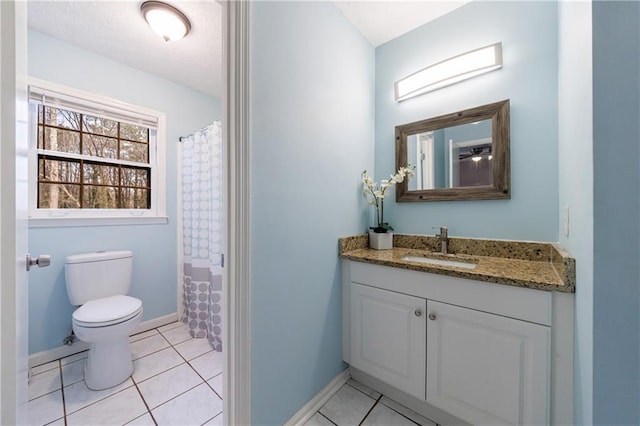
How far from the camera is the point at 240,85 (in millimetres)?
993

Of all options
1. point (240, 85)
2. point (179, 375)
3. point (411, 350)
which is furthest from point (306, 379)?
point (240, 85)

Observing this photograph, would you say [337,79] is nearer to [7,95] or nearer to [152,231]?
[7,95]

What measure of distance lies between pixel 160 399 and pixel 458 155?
2.32 m

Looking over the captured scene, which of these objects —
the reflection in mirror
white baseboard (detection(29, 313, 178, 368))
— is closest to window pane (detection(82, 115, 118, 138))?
white baseboard (detection(29, 313, 178, 368))

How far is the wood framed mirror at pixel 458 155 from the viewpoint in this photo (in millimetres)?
1394

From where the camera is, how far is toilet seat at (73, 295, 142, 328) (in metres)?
1.46

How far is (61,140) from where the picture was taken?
1.89 metres

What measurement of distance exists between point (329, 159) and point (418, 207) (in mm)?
744

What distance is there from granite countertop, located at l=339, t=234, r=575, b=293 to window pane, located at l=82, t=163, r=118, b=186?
2.11m

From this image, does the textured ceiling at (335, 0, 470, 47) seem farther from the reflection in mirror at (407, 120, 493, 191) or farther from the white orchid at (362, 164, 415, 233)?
the white orchid at (362, 164, 415, 233)

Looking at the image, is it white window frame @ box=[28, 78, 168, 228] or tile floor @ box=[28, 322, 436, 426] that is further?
white window frame @ box=[28, 78, 168, 228]

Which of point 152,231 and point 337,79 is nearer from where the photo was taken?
point 337,79

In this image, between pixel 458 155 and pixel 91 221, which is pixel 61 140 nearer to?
pixel 91 221

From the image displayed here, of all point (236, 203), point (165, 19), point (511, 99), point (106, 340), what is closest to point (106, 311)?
point (106, 340)
